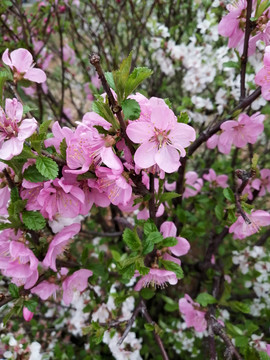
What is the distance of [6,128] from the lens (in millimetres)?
789

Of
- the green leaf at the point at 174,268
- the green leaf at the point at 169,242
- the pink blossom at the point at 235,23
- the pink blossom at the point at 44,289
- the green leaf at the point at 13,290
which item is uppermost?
the pink blossom at the point at 235,23

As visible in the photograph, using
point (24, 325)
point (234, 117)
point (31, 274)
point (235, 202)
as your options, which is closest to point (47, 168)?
point (31, 274)

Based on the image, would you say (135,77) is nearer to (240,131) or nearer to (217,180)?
(240,131)

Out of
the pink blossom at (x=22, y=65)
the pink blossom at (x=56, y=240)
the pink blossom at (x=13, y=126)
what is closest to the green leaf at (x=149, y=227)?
the pink blossom at (x=56, y=240)

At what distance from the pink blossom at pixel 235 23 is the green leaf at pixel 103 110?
23.9 inches

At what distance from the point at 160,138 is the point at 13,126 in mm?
369

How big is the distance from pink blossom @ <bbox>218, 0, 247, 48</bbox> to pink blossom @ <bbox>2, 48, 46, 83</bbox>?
2.09 feet

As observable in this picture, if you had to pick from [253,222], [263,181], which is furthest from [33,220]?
[263,181]

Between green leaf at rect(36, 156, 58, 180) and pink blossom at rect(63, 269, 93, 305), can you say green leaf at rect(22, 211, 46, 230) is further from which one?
pink blossom at rect(63, 269, 93, 305)

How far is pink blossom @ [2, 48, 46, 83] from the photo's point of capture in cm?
96

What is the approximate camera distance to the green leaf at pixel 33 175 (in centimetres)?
80

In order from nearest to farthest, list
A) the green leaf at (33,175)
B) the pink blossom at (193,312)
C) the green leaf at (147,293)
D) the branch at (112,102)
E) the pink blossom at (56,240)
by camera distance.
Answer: the branch at (112,102), the green leaf at (33,175), the pink blossom at (56,240), the green leaf at (147,293), the pink blossom at (193,312)

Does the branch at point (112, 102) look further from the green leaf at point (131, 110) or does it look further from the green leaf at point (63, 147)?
the green leaf at point (63, 147)

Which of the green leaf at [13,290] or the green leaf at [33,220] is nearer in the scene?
the green leaf at [33,220]
